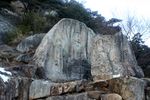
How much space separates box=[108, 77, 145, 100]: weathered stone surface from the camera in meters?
9.14

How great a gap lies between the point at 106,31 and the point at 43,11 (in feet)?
11.4

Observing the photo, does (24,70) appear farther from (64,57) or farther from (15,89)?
(15,89)

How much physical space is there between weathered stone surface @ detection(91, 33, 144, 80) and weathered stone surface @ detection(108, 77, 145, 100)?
1885 millimetres

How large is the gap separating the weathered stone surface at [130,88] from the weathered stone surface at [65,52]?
16.0 feet

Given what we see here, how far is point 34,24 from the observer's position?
63.5 ft

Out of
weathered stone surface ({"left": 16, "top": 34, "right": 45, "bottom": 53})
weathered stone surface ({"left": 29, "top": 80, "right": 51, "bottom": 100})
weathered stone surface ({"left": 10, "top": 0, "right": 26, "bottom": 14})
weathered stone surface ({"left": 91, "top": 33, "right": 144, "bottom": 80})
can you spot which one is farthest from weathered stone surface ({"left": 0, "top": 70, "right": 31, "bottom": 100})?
weathered stone surface ({"left": 10, "top": 0, "right": 26, "bottom": 14})

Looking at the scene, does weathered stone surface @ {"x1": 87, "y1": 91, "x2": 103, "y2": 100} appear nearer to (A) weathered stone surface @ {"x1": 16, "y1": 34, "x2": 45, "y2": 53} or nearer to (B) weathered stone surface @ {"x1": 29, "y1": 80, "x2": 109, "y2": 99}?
(B) weathered stone surface @ {"x1": 29, "y1": 80, "x2": 109, "y2": 99}

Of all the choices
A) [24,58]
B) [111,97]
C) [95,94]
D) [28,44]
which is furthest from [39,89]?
[28,44]

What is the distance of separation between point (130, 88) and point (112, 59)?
110 inches

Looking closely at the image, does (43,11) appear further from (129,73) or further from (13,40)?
(129,73)

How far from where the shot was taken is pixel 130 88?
9.17m

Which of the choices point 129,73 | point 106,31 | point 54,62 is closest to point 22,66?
point 54,62

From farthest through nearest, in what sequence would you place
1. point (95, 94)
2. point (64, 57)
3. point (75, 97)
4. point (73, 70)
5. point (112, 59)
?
point (64, 57) → point (73, 70) → point (112, 59) → point (75, 97) → point (95, 94)

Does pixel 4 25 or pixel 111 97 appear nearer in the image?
pixel 111 97
